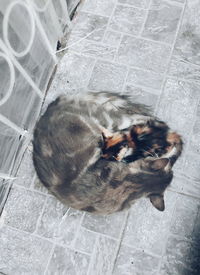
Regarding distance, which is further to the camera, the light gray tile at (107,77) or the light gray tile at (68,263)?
the light gray tile at (107,77)

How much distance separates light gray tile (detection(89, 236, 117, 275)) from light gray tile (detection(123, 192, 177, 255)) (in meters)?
0.16

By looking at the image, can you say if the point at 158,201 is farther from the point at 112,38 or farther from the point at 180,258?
the point at 112,38

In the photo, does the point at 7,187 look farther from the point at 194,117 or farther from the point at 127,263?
the point at 194,117

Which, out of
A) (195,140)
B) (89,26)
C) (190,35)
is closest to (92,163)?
(195,140)

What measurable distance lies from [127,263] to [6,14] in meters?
2.55

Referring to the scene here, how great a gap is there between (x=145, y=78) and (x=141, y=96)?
23 cm

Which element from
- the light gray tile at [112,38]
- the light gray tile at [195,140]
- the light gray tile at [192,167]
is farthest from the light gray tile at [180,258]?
the light gray tile at [112,38]

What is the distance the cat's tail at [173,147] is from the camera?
3025 mm

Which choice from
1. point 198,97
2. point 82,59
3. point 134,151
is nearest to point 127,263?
point 134,151

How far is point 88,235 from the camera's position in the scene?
10.5 ft

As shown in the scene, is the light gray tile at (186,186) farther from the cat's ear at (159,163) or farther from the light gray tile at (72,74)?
the light gray tile at (72,74)

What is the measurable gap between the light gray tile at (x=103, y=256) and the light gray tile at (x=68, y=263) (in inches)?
3.2

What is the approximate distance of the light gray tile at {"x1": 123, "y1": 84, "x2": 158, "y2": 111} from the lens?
3.46m

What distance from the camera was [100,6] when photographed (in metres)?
3.79
